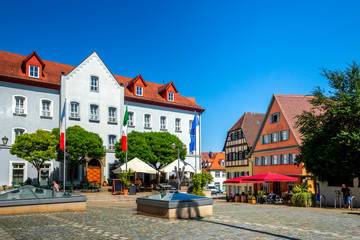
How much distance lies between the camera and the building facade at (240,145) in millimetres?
53312

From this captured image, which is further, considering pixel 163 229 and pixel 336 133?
pixel 336 133

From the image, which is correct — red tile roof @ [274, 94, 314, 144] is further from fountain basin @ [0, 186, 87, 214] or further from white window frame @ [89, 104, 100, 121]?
fountain basin @ [0, 186, 87, 214]

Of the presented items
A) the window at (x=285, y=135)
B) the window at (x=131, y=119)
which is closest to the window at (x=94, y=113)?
the window at (x=131, y=119)

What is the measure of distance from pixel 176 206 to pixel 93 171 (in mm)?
27530

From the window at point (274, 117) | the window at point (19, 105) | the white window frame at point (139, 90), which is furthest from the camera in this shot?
the white window frame at point (139, 90)

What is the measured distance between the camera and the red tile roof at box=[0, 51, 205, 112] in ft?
115

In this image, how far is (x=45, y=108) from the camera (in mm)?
36719

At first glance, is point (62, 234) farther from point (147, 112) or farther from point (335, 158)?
point (147, 112)

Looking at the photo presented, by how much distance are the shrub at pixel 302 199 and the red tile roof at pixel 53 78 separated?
2397 cm

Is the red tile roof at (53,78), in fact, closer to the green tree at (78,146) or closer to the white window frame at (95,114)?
the white window frame at (95,114)

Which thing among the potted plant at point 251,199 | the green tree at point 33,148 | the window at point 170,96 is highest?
the window at point 170,96

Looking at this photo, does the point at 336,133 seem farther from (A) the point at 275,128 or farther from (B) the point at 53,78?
(B) the point at 53,78

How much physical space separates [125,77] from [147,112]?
22.0 ft

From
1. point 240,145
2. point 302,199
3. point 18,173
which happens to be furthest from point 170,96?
point 302,199
